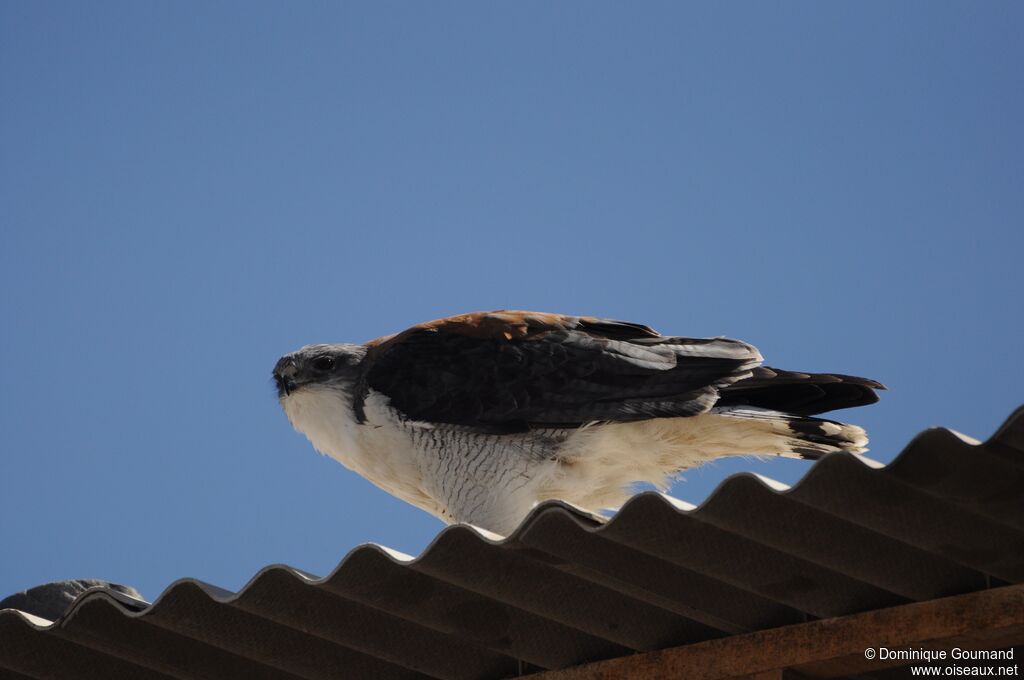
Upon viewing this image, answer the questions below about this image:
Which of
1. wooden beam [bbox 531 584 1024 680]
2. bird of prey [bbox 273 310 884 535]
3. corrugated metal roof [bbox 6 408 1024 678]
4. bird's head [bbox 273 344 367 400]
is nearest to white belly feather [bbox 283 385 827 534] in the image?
bird of prey [bbox 273 310 884 535]

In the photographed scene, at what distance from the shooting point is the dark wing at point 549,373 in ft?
21.1

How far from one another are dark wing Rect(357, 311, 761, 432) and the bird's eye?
10.4 inches

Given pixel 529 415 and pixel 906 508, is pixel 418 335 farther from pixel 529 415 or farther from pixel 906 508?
pixel 906 508

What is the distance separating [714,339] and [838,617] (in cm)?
249

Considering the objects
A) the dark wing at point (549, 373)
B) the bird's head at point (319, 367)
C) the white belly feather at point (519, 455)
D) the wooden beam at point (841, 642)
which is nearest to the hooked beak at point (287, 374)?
the bird's head at point (319, 367)

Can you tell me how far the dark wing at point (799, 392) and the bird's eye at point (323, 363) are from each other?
1953 millimetres

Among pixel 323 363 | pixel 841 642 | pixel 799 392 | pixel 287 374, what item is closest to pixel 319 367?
pixel 323 363

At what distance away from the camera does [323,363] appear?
277 inches

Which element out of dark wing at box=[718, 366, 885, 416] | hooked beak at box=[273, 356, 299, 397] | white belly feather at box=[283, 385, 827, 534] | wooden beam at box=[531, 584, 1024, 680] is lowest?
wooden beam at box=[531, 584, 1024, 680]

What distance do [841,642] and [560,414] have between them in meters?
2.37

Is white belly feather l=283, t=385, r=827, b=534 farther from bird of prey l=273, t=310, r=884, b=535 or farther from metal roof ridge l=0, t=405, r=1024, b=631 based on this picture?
metal roof ridge l=0, t=405, r=1024, b=631

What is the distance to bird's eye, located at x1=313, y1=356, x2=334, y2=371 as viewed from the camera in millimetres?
7039

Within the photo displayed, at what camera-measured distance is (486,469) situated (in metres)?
6.43

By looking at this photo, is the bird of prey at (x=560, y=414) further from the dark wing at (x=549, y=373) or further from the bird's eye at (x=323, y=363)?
the bird's eye at (x=323, y=363)
